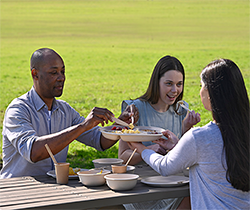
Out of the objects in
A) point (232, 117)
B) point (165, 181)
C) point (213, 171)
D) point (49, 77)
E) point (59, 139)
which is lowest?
point (165, 181)

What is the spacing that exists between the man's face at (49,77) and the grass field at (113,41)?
3242 millimetres

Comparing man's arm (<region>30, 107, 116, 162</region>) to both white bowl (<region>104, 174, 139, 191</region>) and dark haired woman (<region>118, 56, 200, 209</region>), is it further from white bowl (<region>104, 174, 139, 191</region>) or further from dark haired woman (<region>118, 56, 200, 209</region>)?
dark haired woman (<region>118, 56, 200, 209</region>)

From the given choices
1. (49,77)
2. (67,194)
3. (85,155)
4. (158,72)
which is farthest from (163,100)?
(85,155)

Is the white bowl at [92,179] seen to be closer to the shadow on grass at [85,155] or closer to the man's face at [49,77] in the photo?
the man's face at [49,77]

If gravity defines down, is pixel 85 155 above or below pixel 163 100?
below

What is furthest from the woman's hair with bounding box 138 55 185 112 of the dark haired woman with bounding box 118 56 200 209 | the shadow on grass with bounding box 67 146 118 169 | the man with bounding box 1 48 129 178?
the shadow on grass with bounding box 67 146 118 169

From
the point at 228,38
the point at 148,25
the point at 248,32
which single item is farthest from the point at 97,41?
the point at 248,32

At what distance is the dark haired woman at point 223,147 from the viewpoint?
7.20 ft

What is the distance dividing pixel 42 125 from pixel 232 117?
5.74 ft

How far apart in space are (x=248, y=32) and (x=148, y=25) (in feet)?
33.6

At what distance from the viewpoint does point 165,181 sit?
8.32 feet

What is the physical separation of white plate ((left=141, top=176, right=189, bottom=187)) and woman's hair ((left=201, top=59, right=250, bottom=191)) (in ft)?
1.29

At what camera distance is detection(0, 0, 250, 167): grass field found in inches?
603

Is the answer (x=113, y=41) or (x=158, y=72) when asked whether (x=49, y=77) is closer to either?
(x=158, y=72)
